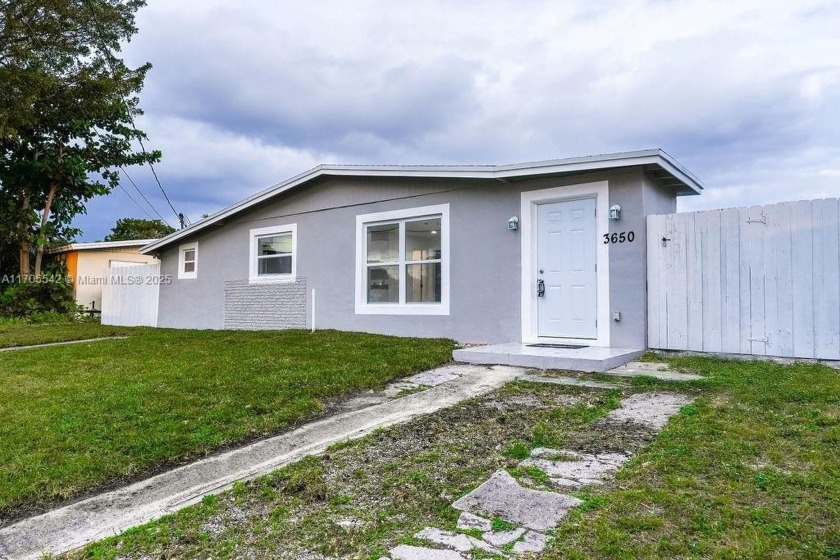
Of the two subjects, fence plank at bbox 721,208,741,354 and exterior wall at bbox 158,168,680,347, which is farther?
exterior wall at bbox 158,168,680,347

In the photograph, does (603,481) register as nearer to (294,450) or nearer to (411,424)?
(411,424)

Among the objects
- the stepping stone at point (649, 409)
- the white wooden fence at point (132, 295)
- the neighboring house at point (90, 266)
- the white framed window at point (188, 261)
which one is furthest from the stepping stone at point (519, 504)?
the neighboring house at point (90, 266)

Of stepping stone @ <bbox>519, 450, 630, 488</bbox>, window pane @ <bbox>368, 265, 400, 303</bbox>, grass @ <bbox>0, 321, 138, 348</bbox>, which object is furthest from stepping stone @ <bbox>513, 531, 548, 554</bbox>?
grass @ <bbox>0, 321, 138, 348</bbox>

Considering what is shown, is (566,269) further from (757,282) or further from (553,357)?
(757,282)

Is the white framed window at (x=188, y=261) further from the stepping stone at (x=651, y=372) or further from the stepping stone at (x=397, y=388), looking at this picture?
the stepping stone at (x=651, y=372)

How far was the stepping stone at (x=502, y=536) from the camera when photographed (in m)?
2.06

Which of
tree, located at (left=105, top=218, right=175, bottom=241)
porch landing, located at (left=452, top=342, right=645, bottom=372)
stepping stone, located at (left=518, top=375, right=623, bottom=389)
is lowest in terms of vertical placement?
stepping stone, located at (left=518, top=375, right=623, bottom=389)

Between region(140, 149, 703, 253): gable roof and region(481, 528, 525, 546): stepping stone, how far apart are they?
558 centimetres

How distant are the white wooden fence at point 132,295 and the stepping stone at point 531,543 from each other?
14.1 m

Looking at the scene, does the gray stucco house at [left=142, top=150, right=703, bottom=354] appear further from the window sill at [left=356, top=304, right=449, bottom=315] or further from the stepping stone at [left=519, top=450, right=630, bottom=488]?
the stepping stone at [left=519, top=450, right=630, bottom=488]

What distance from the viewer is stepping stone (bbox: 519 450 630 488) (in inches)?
106

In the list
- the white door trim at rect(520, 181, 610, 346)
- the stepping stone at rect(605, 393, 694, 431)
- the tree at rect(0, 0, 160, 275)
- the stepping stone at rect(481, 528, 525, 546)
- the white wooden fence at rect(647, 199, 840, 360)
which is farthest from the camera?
the tree at rect(0, 0, 160, 275)

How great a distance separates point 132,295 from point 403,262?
32.0 feet

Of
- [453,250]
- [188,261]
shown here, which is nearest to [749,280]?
[453,250]
